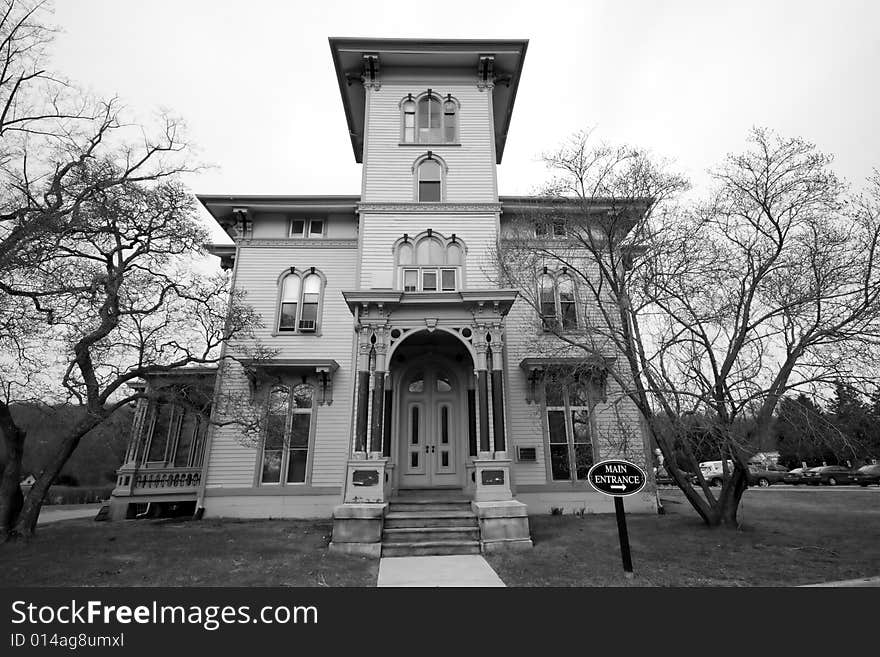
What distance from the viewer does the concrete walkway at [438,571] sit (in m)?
6.96

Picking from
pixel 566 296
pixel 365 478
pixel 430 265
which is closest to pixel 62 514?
pixel 365 478

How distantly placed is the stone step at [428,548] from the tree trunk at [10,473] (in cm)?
864

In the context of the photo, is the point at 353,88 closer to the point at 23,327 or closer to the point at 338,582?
the point at 23,327

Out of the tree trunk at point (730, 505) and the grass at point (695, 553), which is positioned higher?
the tree trunk at point (730, 505)

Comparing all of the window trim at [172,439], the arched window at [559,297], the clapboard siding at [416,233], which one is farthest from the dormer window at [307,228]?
the arched window at [559,297]

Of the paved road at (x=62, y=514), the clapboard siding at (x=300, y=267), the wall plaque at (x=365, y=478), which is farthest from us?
the paved road at (x=62, y=514)

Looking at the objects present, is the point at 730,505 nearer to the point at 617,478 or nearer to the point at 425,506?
the point at 617,478

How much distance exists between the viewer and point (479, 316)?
11.3 metres

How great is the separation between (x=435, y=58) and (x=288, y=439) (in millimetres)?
13922

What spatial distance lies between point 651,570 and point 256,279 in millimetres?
14068

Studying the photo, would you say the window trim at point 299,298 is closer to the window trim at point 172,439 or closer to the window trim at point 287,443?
the window trim at point 287,443

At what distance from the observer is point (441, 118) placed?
15680mm

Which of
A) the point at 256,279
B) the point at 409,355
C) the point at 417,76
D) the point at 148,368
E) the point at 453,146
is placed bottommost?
the point at 148,368
